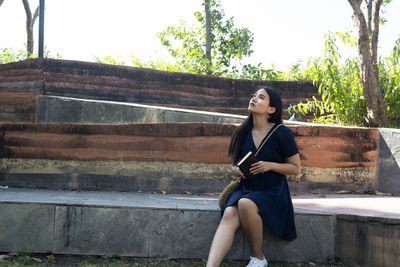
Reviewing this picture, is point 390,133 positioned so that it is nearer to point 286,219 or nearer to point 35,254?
point 286,219

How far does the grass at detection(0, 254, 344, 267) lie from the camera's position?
3302 mm

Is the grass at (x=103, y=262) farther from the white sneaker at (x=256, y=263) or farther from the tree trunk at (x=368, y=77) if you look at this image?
the tree trunk at (x=368, y=77)

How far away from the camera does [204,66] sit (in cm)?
1405

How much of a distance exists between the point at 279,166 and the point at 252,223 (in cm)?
49

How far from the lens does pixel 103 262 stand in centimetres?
340

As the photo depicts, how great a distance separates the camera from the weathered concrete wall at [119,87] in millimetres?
7703

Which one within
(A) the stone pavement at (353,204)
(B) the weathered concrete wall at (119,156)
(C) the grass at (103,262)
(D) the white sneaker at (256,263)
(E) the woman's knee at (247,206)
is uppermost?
(B) the weathered concrete wall at (119,156)

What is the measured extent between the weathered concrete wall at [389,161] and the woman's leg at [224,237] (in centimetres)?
262

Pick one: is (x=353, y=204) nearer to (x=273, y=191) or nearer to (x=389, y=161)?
(x=273, y=191)

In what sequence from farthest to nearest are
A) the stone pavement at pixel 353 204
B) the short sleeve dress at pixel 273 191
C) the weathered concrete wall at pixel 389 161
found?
the weathered concrete wall at pixel 389 161
the stone pavement at pixel 353 204
the short sleeve dress at pixel 273 191

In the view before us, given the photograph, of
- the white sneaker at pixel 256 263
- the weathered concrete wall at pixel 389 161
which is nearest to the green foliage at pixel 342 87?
the weathered concrete wall at pixel 389 161

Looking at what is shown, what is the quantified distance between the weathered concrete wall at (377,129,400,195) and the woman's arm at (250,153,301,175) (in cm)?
221

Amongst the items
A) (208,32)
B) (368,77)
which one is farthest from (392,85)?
(208,32)

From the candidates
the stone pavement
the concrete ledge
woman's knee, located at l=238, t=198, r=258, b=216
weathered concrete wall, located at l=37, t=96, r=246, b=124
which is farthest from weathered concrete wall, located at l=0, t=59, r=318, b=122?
woman's knee, located at l=238, t=198, r=258, b=216
